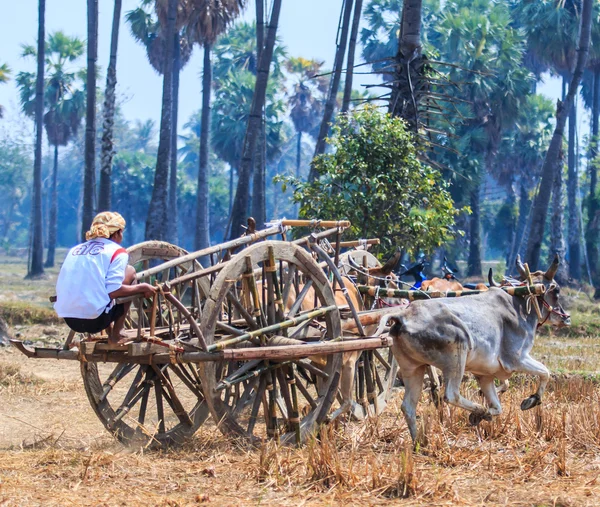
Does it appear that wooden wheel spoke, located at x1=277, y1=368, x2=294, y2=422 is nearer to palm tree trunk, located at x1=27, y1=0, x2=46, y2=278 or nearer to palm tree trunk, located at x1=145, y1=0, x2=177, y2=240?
palm tree trunk, located at x1=145, y1=0, x2=177, y2=240

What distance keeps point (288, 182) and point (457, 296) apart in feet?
22.3

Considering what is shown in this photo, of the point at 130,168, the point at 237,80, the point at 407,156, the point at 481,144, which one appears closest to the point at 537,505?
the point at 407,156

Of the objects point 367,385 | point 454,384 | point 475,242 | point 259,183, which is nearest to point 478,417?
point 454,384

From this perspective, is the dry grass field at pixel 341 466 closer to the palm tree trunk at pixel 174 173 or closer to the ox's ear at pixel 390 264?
the ox's ear at pixel 390 264

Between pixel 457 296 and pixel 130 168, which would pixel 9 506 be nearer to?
pixel 457 296

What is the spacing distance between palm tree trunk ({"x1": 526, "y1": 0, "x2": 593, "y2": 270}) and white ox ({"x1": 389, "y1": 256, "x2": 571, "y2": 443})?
1778 cm

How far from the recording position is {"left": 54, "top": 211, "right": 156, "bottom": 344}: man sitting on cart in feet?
22.3

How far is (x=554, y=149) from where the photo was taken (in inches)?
1046

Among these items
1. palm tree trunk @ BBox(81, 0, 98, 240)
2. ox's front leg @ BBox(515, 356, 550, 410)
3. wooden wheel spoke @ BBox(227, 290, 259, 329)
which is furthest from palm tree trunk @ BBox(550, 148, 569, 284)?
wooden wheel spoke @ BBox(227, 290, 259, 329)

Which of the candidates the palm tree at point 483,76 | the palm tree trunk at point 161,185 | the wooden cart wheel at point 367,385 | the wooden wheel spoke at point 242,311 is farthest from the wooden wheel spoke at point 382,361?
the palm tree at point 483,76

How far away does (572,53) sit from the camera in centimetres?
3794

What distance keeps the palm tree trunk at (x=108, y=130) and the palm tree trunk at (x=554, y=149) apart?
1238 centimetres

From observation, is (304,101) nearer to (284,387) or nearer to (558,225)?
(558,225)

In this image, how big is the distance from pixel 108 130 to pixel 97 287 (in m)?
17.9
